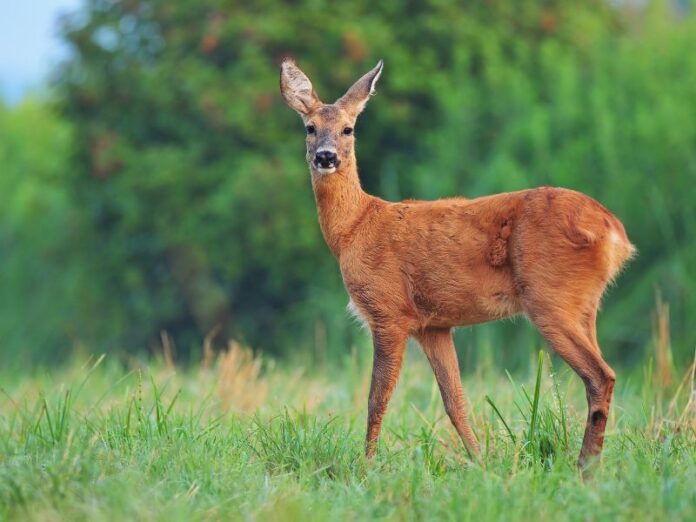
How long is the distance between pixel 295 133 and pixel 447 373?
1165cm

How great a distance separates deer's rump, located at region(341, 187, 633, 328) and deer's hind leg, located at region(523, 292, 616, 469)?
0.29 ft

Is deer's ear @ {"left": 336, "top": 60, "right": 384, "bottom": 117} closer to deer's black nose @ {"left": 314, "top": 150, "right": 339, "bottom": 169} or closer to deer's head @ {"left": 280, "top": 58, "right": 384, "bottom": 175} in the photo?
deer's head @ {"left": 280, "top": 58, "right": 384, "bottom": 175}

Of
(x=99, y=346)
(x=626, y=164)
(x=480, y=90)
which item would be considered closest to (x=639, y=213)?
(x=626, y=164)

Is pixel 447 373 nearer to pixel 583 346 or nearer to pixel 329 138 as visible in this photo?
pixel 583 346

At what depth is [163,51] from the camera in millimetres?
18984

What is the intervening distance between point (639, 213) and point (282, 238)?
5.21 m

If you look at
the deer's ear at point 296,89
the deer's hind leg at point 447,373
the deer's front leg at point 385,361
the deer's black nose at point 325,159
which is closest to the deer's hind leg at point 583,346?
the deer's hind leg at point 447,373

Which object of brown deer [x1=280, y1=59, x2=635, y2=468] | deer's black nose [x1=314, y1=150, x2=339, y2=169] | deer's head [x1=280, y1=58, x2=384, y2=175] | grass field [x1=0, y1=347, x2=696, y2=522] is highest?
deer's head [x1=280, y1=58, x2=384, y2=175]

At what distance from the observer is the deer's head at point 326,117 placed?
7070mm

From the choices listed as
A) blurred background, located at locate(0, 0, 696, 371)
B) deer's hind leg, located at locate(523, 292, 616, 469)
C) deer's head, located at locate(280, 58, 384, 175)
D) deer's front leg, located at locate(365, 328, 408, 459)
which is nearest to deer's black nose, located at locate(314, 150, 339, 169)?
deer's head, located at locate(280, 58, 384, 175)

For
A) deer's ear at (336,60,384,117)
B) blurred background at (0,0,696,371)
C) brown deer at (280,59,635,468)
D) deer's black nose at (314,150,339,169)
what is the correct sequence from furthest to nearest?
blurred background at (0,0,696,371) → deer's ear at (336,60,384,117) → deer's black nose at (314,150,339,169) → brown deer at (280,59,635,468)

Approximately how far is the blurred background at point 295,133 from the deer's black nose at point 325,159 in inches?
304

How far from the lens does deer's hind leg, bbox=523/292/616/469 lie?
19.1ft

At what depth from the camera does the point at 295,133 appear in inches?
707
